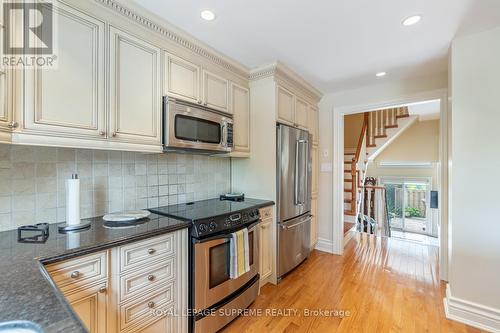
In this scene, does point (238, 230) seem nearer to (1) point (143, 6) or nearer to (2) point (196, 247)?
(2) point (196, 247)

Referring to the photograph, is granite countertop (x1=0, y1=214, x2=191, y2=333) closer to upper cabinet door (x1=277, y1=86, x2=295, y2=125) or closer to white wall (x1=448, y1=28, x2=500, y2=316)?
upper cabinet door (x1=277, y1=86, x2=295, y2=125)

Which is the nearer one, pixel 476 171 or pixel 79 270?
pixel 79 270

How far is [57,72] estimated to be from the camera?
1.28m

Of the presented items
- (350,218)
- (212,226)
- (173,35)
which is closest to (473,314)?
(212,226)

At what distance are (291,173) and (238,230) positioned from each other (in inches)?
41.6

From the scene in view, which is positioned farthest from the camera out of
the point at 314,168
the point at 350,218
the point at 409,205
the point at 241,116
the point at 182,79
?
the point at 409,205

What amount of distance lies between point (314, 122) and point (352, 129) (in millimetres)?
2710

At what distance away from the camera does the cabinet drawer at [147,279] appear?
1.30m

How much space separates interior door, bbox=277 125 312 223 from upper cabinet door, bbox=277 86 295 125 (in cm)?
15

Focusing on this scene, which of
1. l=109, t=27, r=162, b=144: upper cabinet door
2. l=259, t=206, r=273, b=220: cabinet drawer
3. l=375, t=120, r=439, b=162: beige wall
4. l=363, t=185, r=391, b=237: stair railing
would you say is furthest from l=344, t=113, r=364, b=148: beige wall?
l=109, t=27, r=162, b=144: upper cabinet door

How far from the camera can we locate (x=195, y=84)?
205cm

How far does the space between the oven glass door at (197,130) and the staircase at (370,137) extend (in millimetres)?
3626

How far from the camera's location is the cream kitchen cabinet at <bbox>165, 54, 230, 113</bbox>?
6.13ft

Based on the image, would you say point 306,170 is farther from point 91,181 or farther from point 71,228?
point 71,228
